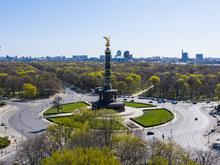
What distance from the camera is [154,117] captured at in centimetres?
8519

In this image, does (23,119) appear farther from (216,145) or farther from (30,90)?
(216,145)

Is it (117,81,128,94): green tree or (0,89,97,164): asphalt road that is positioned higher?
(117,81,128,94): green tree

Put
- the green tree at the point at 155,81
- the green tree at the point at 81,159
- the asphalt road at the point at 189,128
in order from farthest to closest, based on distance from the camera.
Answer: the green tree at the point at 155,81 → the asphalt road at the point at 189,128 → the green tree at the point at 81,159

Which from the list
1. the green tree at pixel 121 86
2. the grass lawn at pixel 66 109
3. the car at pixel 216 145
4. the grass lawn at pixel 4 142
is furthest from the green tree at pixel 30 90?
the car at pixel 216 145

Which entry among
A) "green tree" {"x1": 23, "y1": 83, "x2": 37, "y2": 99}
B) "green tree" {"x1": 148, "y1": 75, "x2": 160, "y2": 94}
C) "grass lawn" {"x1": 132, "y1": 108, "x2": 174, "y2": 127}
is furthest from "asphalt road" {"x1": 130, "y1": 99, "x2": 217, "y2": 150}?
"green tree" {"x1": 23, "y1": 83, "x2": 37, "y2": 99}

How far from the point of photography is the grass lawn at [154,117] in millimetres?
Result: 78938

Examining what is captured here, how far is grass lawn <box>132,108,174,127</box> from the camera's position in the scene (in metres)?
78.9

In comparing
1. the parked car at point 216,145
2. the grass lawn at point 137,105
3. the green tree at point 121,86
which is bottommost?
the parked car at point 216,145

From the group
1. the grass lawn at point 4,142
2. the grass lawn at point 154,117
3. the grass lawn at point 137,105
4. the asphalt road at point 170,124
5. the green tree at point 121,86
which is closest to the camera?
the grass lawn at point 4,142

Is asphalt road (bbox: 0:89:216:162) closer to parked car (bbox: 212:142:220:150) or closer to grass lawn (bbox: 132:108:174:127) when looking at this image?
parked car (bbox: 212:142:220:150)

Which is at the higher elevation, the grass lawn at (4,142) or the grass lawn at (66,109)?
the grass lawn at (4,142)

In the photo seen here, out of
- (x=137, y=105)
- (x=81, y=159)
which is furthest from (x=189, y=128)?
(x=81, y=159)

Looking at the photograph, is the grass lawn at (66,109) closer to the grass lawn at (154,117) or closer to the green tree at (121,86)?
the grass lawn at (154,117)

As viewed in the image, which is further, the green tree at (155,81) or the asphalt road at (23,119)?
the green tree at (155,81)
